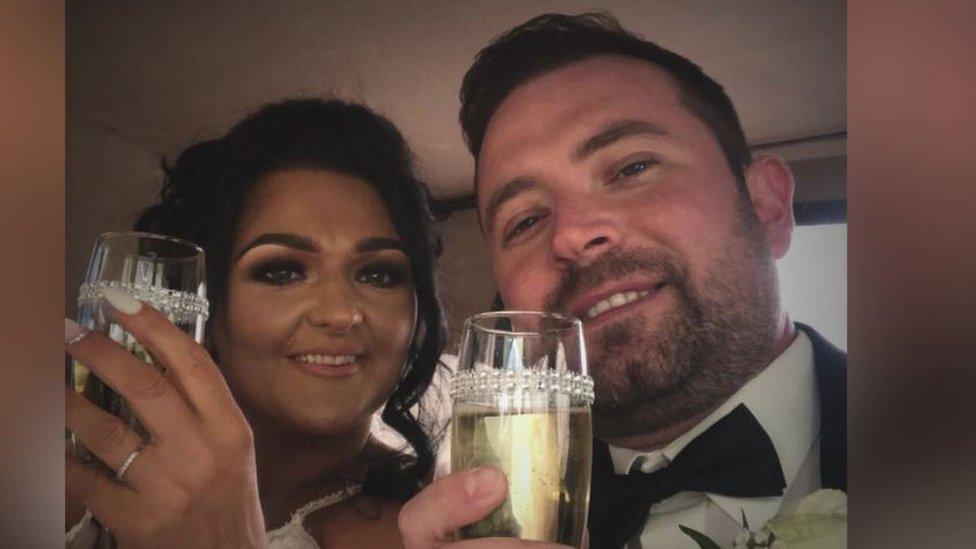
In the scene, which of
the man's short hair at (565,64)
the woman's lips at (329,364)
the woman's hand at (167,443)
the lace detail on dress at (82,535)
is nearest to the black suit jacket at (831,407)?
the man's short hair at (565,64)

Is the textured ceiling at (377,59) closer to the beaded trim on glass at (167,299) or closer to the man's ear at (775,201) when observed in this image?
the man's ear at (775,201)

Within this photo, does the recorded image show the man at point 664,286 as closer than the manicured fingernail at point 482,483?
No

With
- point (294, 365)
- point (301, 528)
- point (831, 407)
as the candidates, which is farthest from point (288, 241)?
point (831, 407)

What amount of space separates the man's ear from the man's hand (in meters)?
0.49

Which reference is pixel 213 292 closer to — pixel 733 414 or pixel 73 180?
pixel 73 180

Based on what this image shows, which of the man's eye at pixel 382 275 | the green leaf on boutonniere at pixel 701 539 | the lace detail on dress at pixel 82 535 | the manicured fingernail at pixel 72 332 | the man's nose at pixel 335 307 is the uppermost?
the man's eye at pixel 382 275

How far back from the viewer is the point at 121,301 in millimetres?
1746

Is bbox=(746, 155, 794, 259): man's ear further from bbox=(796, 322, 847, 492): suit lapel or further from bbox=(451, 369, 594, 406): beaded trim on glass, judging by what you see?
bbox=(451, 369, 594, 406): beaded trim on glass

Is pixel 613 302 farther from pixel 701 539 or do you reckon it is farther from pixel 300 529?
pixel 300 529

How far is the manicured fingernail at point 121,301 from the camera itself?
5.67 feet

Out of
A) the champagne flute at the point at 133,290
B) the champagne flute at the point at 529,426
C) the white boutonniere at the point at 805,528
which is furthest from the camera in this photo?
the champagne flute at the point at 133,290

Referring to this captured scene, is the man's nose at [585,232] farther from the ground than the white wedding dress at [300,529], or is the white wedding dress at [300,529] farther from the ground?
the man's nose at [585,232]

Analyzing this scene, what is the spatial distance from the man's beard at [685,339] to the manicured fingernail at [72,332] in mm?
706

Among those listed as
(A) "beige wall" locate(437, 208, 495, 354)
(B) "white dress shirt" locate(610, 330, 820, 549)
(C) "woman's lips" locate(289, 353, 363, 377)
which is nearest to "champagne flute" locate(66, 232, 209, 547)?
(C) "woman's lips" locate(289, 353, 363, 377)
